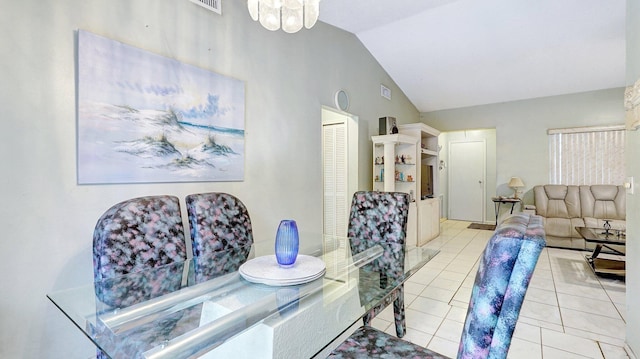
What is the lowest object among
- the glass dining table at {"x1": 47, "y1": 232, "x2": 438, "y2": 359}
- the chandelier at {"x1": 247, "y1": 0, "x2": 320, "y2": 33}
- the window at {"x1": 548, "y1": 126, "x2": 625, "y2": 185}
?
the glass dining table at {"x1": 47, "y1": 232, "x2": 438, "y2": 359}

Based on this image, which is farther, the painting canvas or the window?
the window

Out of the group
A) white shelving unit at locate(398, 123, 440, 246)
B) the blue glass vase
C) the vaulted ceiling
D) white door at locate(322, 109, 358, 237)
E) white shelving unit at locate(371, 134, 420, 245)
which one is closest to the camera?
the blue glass vase

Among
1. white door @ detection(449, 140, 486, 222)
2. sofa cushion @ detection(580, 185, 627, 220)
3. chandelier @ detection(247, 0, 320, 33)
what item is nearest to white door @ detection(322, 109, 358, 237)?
chandelier @ detection(247, 0, 320, 33)

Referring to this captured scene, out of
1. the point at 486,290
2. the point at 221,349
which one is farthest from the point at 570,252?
the point at 221,349

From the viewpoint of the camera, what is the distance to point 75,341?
1.71 metres

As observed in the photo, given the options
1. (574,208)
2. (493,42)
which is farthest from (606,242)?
(493,42)

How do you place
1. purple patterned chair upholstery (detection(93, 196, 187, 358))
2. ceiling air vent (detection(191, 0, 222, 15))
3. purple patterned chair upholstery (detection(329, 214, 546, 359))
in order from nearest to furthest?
purple patterned chair upholstery (detection(329, 214, 546, 359)), purple patterned chair upholstery (detection(93, 196, 187, 358)), ceiling air vent (detection(191, 0, 222, 15))

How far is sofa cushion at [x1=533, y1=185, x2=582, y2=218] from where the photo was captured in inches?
190

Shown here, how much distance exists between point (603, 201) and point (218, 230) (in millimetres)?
5868

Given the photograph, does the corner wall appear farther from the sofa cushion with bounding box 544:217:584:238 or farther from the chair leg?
the chair leg

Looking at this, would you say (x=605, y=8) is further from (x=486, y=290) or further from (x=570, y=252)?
(x=486, y=290)

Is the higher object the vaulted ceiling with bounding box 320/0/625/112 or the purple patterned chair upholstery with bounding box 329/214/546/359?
the vaulted ceiling with bounding box 320/0/625/112

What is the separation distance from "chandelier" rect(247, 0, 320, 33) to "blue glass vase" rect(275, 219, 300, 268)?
47.9 inches

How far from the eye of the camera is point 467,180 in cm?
727
